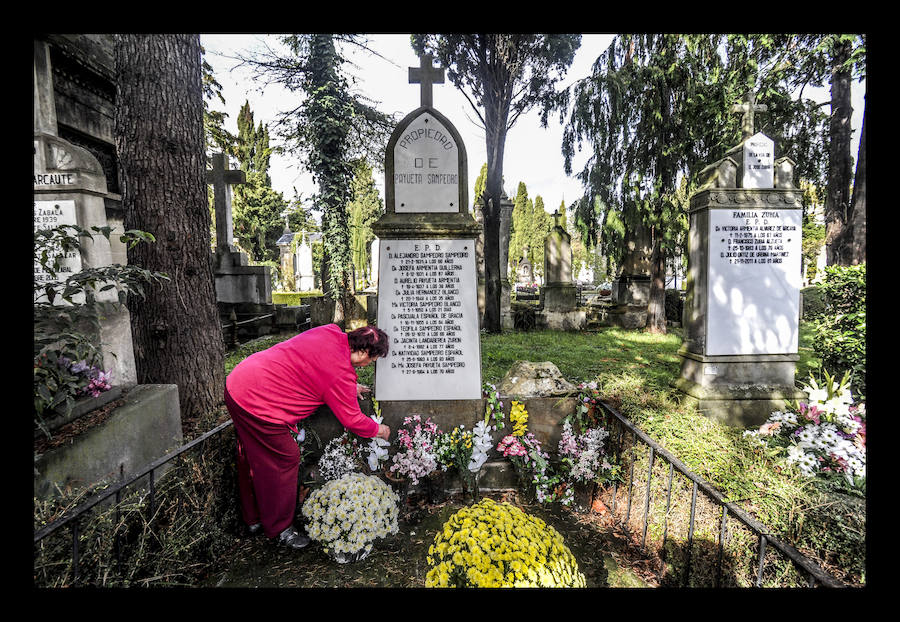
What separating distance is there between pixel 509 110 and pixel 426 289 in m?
8.89

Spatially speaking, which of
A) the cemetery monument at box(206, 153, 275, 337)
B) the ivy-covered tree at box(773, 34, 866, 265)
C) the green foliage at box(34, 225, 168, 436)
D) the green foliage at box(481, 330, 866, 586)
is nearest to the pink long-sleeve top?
the green foliage at box(34, 225, 168, 436)

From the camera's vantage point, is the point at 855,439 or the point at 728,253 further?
the point at 728,253

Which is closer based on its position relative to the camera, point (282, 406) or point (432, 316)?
point (282, 406)

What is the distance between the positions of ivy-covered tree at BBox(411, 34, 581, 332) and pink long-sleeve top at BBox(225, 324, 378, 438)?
783 cm

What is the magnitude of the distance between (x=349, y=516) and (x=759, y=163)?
17.3 ft

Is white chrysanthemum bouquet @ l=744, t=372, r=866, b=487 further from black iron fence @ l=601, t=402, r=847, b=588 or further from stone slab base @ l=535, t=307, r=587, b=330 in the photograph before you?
stone slab base @ l=535, t=307, r=587, b=330

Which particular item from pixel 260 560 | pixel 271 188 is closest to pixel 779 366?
pixel 260 560

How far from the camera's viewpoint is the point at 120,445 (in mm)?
2812

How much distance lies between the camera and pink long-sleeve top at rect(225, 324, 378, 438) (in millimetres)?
2557

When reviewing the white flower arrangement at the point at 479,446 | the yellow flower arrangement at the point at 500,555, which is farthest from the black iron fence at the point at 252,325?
the yellow flower arrangement at the point at 500,555

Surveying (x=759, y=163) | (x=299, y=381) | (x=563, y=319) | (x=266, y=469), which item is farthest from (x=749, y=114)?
(x=563, y=319)

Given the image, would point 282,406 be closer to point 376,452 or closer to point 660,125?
point 376,452
